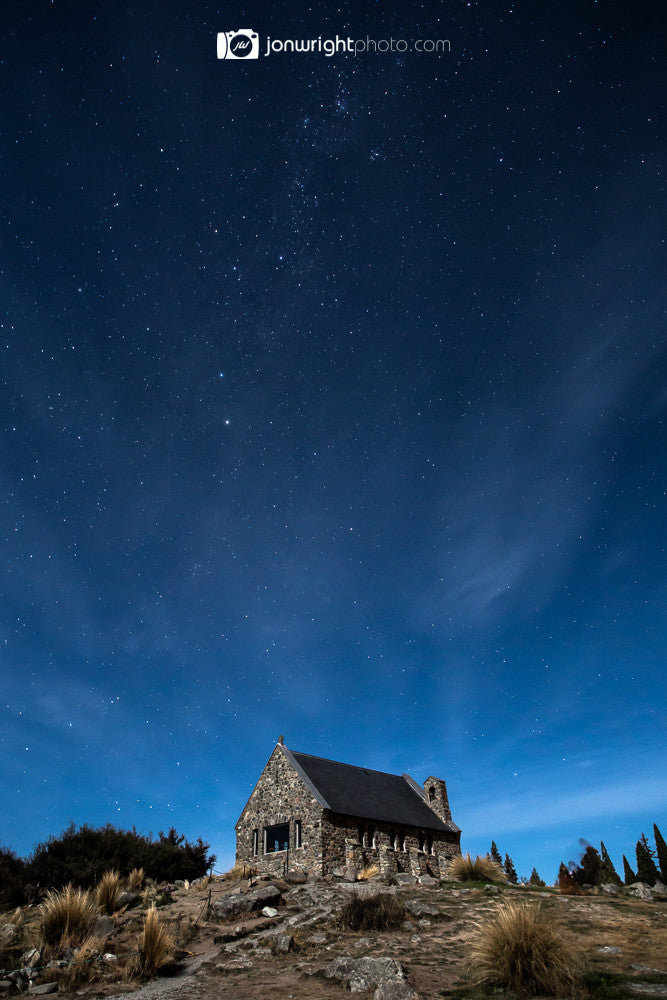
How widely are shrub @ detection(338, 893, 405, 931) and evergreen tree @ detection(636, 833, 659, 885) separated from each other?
1660 inches

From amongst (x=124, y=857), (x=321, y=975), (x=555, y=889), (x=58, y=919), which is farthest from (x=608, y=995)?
(x=124, y=857)

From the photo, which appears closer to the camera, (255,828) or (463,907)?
(463,907)

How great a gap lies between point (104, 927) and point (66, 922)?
1.16 metres

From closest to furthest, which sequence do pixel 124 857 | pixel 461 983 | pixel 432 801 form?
pixel 461 983 → pixel 124 857 → pixel 432 801

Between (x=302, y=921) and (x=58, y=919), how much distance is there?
676 centimetres

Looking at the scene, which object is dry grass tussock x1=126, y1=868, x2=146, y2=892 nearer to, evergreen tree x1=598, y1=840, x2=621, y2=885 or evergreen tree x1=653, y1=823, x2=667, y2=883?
evergreen tree x1=598, y1=840, x2=621, y2=885

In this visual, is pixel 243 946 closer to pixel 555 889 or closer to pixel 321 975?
pixel 321 975

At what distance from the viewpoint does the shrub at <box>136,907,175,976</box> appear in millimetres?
12353

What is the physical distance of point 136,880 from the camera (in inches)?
972

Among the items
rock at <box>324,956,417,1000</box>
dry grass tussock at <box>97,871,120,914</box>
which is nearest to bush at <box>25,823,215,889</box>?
dry grass tussock at <box>97,871,120,914</box>

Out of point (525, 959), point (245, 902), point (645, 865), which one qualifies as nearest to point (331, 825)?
point (245, 902)

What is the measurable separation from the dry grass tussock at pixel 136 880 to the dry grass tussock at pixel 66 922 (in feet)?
34.7

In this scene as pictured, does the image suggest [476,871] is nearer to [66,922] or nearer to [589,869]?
[66,922]

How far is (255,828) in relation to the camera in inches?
1235
